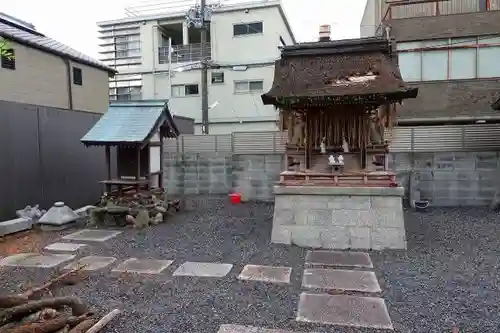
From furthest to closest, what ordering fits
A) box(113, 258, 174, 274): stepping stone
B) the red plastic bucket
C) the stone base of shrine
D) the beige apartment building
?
the red plastic bucket
the beige apartment building
the stone base of shrine
box(113, 258, 174, 274): stepping stone

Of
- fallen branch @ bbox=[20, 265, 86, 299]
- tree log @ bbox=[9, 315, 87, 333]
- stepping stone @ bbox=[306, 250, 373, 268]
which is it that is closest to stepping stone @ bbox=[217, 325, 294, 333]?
tree log @ bbox=[9, 315, 87, 333]

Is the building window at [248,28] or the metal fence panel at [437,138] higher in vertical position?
the building window at [248,28]

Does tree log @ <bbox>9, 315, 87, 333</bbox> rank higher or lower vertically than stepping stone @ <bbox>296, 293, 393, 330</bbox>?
higher

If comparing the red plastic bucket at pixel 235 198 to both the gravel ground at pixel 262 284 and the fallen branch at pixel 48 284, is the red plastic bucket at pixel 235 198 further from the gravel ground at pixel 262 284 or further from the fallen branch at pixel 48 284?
the fallen branch at pixel 48 284

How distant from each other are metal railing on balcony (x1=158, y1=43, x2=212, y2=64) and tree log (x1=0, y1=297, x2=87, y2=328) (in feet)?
55.9

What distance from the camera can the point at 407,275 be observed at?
18.1 ft

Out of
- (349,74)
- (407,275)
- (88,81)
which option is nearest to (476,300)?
(407,275)

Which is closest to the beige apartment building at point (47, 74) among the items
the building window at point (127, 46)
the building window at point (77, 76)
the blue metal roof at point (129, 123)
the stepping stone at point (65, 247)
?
the building window at point (77, 76)

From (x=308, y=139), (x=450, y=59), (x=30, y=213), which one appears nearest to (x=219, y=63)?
(x=450, y=59)

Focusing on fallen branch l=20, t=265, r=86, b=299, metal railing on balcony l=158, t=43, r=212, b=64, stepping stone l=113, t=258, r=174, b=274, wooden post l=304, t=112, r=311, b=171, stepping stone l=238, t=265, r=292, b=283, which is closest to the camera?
fallen branch l=20, t=265, r=86, b=299

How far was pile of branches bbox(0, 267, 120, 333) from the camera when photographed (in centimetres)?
355

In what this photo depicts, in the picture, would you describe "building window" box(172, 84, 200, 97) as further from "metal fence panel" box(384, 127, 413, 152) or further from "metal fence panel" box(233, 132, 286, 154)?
"metal fence panel" box(384, 127, 413, 152)

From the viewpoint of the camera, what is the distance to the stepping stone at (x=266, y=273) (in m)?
5.38

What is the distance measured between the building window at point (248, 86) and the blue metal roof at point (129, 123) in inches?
362
